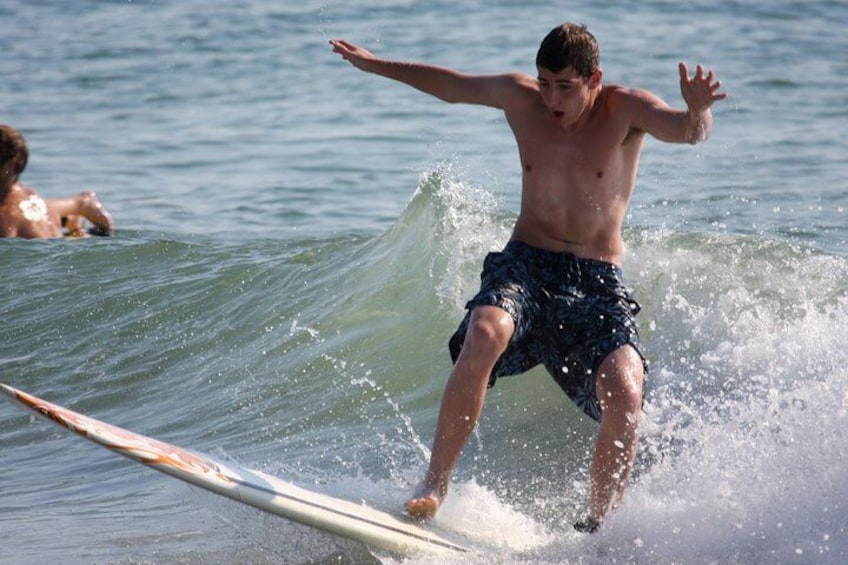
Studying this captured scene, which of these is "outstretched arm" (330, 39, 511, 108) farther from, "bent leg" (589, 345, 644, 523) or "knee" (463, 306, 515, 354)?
"bent leg" (589, 345, 644, 523)

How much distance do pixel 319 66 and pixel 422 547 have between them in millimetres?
15842

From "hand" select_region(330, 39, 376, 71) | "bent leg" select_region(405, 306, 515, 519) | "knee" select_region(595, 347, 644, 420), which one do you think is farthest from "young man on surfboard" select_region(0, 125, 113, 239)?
"knee" select_region(595, 347, 644, 420)

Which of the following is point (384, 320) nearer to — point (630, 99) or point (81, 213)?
point (630, 99)

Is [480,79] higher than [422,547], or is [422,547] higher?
[480,79]

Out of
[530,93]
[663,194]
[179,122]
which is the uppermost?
[530,93]

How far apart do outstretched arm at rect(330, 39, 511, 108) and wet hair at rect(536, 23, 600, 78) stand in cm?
38

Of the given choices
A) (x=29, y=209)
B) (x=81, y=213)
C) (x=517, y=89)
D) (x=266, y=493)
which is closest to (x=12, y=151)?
(x=29, y=209)

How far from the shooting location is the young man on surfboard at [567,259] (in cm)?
496

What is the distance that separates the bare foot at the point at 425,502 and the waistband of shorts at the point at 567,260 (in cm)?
99

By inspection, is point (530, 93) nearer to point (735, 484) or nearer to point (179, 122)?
point (735, 484)

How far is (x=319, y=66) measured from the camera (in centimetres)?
2009

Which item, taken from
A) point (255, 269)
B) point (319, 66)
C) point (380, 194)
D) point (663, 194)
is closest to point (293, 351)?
point (255, 269)

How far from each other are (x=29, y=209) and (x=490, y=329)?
694cm

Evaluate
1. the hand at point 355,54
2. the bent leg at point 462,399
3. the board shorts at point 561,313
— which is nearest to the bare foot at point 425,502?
the bent leg at point 462,399
